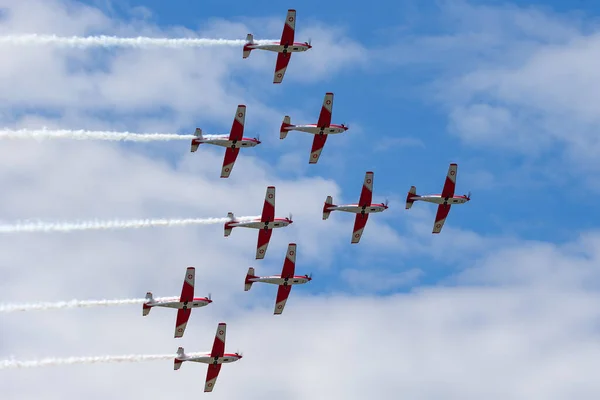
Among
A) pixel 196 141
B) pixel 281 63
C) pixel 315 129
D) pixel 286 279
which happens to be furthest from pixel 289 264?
pixel 281 63

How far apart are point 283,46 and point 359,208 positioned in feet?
47.7

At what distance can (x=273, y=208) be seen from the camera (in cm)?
→ 11994

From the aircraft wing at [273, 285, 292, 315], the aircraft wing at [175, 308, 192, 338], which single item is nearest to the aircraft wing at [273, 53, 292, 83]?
the aircraft wing at [273, 285, 292, 315]

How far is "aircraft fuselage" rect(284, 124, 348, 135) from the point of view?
121 metres

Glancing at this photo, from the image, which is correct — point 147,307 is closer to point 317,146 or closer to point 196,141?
point 196,141

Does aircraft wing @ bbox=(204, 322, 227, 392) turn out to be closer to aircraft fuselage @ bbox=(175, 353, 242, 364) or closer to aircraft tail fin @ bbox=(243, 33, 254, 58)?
aircraft fuselage @ bbox=(175, 353, 242, 364)

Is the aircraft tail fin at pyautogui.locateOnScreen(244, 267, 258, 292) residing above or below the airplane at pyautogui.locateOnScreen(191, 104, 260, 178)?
below

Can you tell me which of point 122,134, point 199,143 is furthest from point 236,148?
point 122,134

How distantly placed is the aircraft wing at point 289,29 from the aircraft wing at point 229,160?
919 cm

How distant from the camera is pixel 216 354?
12050cm

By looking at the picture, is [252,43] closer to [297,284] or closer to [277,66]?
[277,66]

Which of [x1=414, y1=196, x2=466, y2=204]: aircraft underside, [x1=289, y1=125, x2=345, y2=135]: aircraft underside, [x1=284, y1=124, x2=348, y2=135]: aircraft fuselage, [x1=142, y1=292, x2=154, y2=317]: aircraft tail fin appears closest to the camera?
[x1=142, y1=292, x2=154, y2=317]: aircraft tail fin

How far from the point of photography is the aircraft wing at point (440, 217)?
127 m

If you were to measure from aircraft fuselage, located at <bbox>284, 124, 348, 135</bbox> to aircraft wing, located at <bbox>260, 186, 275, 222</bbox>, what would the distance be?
5.07 meters
